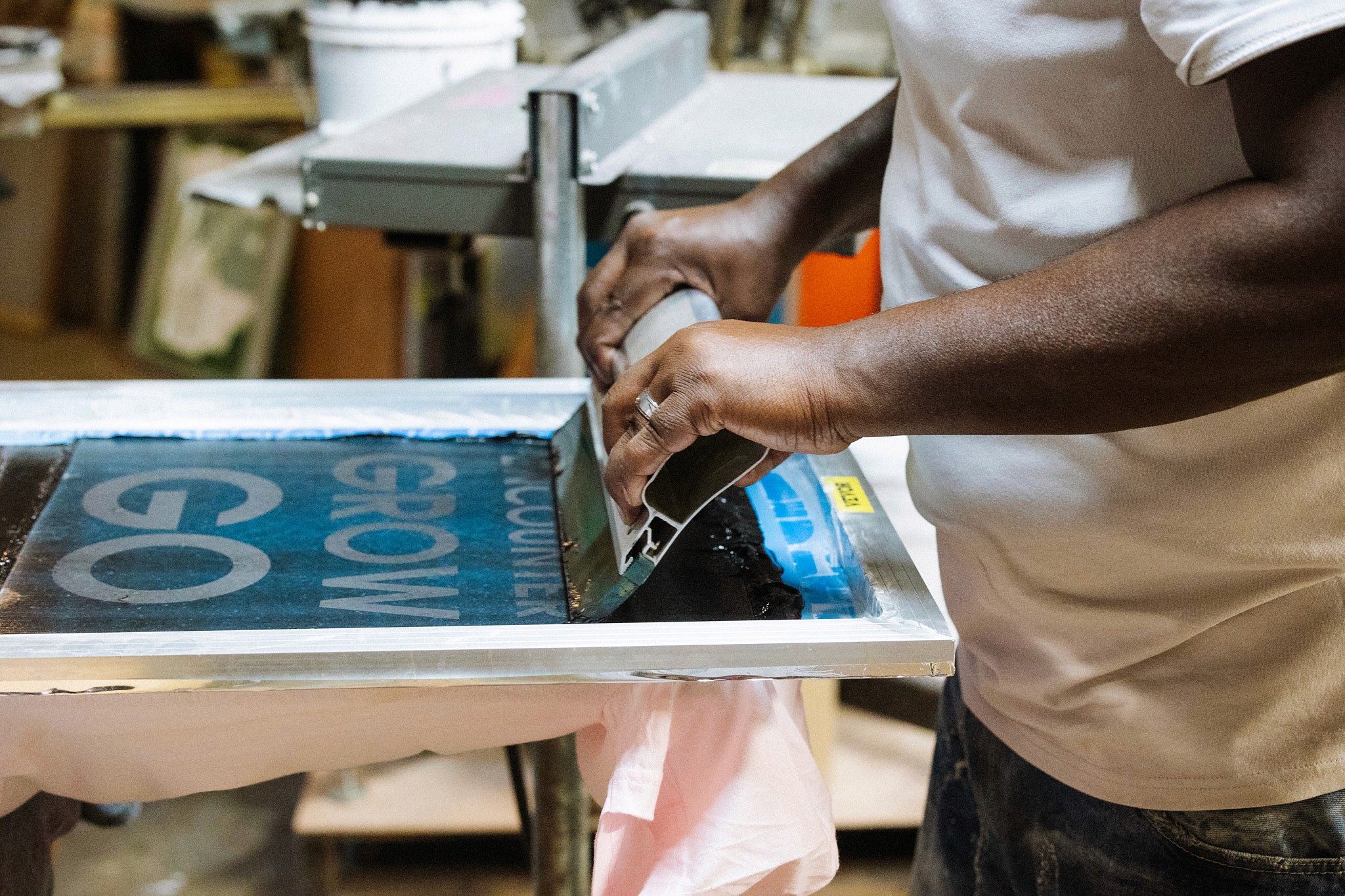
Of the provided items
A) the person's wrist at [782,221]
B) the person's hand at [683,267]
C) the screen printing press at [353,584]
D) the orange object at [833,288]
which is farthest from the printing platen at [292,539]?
the orange object at [833,288]

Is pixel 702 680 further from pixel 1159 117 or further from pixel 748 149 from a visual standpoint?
pixel 748 149

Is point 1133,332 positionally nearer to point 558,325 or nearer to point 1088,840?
point 1088,840

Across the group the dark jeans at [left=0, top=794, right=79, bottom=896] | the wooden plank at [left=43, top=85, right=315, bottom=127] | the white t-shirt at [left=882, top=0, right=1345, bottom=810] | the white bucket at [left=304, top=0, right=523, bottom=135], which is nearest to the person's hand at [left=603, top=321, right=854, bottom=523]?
the white t-shirt at [left=882, top=0, right=1345, bottom=810]

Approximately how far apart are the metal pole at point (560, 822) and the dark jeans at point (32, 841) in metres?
0.39

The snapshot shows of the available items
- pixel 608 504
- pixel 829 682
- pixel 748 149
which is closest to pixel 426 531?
pixel 608 504

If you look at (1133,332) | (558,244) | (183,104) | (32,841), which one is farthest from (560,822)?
(183,104)

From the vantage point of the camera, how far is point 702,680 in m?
0.63

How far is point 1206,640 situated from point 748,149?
83cm

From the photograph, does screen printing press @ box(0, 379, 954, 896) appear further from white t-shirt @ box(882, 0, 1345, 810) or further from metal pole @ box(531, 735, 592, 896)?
metal pole @ box(531, 735, 592, 896)

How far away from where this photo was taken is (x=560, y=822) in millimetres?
1118

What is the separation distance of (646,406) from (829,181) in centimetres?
34

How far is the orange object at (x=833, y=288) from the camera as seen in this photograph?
1898mm

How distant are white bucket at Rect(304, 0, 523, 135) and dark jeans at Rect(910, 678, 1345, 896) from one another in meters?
1.14

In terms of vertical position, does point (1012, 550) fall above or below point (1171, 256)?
below
